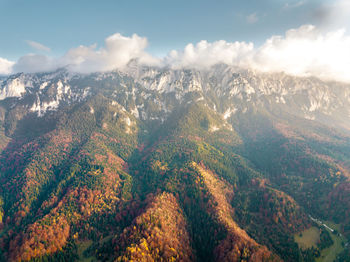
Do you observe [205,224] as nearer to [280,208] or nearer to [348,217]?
[280,208]

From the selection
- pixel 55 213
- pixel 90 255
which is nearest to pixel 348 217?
pixel 90 255

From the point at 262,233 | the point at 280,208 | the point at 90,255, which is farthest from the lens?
the point at 280,208

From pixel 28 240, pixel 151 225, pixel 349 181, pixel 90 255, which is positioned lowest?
pixel 90 255

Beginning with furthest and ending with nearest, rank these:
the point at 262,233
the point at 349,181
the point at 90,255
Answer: the point at 349,181 < the point at 262,233 < the point at 90,255

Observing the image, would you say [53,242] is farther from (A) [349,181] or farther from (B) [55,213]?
(A) [349,181]

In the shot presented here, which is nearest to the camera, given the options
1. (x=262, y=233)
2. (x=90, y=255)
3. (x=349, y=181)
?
(x=90, y=255)

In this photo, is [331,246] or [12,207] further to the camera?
[12,207]

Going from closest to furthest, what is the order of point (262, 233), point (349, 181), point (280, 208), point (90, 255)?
1. point (90, 255)
2. point (262, 233)
3. point (280, 208)
4. point (349, 181)

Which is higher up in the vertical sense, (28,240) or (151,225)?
(151,225)

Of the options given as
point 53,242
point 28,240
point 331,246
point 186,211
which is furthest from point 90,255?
point 331,246
